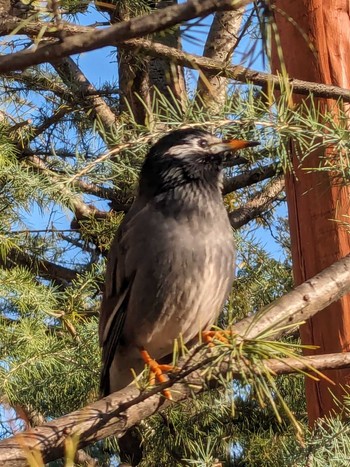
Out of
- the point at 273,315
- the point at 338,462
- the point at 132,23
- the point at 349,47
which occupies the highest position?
the point at 349,47

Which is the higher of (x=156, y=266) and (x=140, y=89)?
(x=140, y=89)

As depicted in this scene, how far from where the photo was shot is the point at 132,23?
94 centimetres

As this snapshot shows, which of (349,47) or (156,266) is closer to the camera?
(156,266)

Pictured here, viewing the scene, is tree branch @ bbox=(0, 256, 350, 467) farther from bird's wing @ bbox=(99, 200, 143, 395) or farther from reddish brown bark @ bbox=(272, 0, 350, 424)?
bird's wing @ bbox=(99, 200, 143, 395)

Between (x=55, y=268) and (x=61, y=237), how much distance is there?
16 centimetres

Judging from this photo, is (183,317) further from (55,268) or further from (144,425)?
(55,268)

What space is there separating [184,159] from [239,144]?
1.17 feet

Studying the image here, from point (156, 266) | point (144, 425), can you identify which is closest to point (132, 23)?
point (156, 266)

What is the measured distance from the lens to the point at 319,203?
9.70ft

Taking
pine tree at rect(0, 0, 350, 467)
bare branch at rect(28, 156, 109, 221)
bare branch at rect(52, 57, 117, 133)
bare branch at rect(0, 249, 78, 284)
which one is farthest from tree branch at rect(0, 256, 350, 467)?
bare branch at rect(52, 57, 117, 133)

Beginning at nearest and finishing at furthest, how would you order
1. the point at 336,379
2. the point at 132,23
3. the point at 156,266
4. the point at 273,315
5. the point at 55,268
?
the point at 132,23
the point at 273,315
the point at 156,266
the point at 336,379
the point at 55,268

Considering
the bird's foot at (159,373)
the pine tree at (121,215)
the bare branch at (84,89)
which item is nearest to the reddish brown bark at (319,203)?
the pine tree at (121,215)

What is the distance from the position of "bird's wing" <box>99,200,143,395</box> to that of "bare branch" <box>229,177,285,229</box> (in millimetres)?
1212

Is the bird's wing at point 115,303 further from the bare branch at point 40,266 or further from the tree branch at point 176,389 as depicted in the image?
the bare branch at point 40,266
